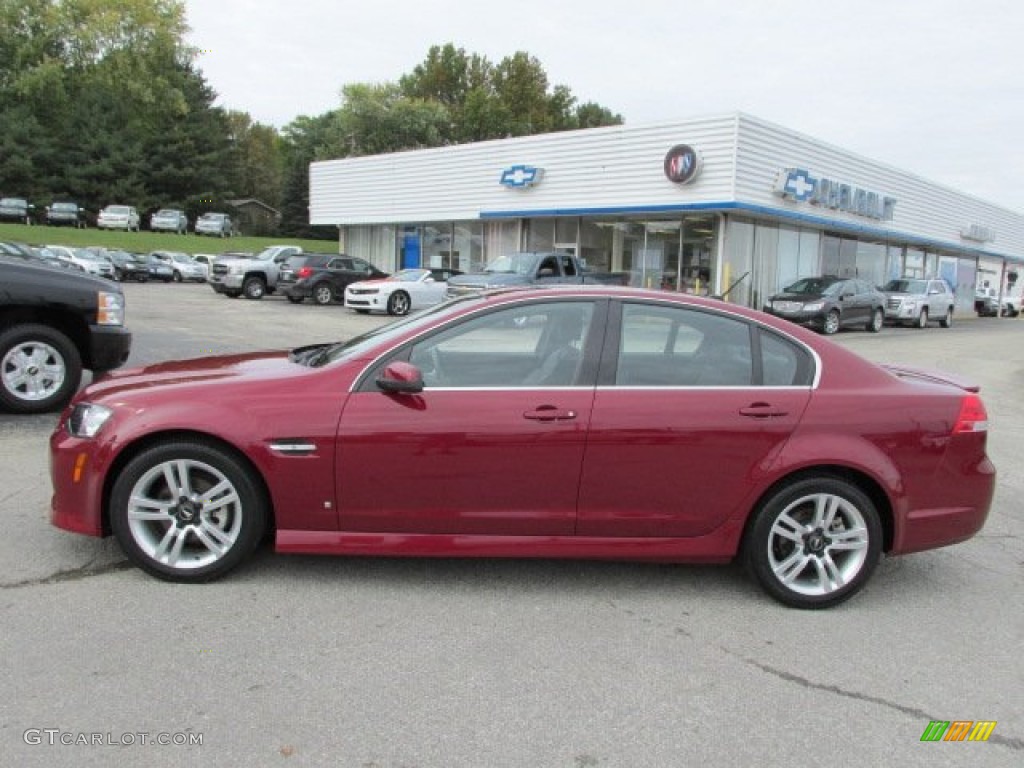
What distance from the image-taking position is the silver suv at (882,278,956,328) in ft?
91.0

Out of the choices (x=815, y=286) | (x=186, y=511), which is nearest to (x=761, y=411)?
(x=186, y=511)

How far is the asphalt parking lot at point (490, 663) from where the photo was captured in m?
2.85

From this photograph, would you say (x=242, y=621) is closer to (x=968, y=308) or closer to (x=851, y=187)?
(x=851, y=187)

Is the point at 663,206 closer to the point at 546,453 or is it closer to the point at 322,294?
the point at 322,294

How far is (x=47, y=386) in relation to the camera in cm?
752

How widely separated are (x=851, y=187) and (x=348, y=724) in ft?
97.1

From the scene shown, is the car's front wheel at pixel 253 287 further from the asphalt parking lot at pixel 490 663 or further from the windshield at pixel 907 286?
the asphalt parking lot at pixel 490 663

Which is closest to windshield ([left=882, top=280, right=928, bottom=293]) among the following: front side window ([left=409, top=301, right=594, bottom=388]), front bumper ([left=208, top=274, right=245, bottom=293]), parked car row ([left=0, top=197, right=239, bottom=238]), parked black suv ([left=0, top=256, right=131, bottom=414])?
front bumper ([left=208, top=274, right=245, bottom=293])

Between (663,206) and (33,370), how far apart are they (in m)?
20.2

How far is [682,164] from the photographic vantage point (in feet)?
79.4

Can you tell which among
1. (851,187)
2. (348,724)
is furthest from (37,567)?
(851,187)

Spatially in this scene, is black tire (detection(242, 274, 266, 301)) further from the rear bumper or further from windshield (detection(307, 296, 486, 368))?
the rear bumper

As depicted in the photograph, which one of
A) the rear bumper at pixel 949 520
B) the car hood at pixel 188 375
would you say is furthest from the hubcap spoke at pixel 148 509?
the rear bumper at pixel 949 520

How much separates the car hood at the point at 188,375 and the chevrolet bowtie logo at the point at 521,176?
24782mm
